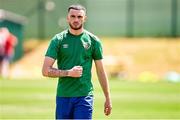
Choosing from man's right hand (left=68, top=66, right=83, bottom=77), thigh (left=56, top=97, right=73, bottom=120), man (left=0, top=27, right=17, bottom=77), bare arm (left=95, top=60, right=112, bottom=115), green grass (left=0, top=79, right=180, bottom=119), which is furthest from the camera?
man (left=0, top=27, right=17, bottom=77)

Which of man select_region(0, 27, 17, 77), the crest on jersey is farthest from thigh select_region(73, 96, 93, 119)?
man select_region(0, 27, 17, 77)

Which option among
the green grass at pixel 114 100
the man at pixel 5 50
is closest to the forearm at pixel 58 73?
the green grass at pixel 114 100

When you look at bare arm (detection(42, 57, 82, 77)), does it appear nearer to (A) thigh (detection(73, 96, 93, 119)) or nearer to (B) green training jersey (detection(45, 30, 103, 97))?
(B) green training jersey (detection(45, 30, 103, 97))

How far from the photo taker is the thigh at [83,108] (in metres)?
10.9

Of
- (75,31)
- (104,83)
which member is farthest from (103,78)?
(75,31)

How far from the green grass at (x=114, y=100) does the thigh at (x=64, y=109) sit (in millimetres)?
8135

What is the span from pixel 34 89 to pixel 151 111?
9.01 metres

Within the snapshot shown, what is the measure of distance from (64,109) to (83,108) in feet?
0.91

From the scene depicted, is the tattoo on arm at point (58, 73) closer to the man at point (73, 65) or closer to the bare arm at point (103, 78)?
the man at point (73, 65)

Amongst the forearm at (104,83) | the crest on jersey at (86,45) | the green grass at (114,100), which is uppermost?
the crest on jersey at (86,45)

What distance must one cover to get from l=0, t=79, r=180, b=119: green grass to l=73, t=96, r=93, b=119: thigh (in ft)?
27.0

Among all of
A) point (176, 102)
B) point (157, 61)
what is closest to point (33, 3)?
point (157, 61)

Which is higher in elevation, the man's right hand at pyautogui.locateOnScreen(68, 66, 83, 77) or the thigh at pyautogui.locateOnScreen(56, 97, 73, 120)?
the man's right hand at pyautogui.locateOnScreen(68, 66, 83, 77)

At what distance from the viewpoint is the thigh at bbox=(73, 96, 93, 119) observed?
10914 millimetres
